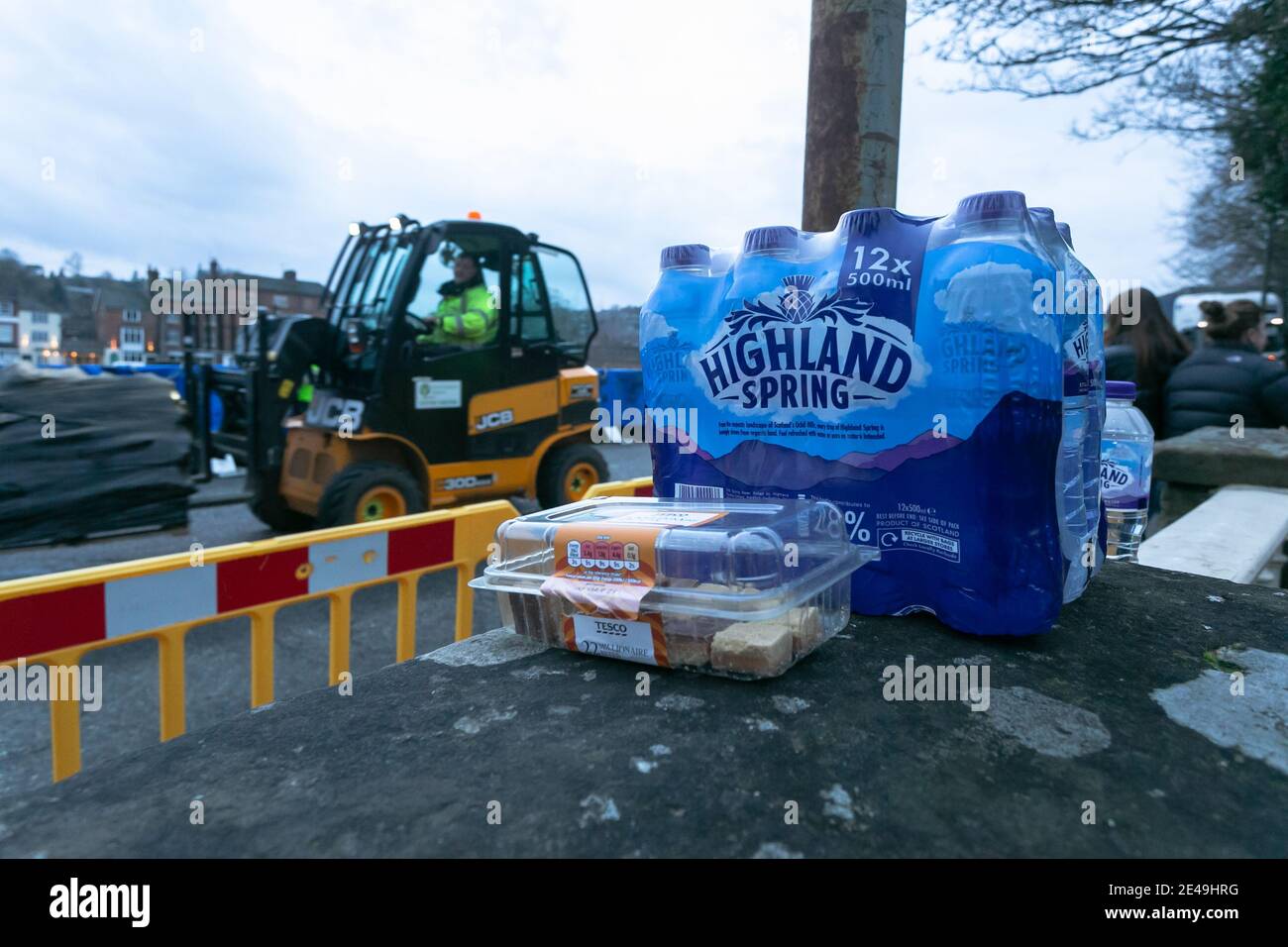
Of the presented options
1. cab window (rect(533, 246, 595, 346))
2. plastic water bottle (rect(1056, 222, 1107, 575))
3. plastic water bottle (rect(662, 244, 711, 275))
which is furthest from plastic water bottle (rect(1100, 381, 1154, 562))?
cab window (rect(533, 246, 595, 346))

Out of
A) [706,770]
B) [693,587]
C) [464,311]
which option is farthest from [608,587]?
[464,311]

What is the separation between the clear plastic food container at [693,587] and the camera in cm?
156

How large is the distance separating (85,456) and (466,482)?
304 cm

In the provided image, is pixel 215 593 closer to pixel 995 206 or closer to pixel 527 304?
pixel 995 206

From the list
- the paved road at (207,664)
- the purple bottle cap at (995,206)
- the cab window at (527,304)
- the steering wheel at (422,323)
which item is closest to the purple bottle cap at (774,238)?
the purple bottle cap at (995,206)

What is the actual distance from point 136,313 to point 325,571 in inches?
3338

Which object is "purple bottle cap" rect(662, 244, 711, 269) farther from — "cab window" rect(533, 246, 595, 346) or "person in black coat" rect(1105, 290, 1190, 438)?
"cab window" rect(533, 246, 595, 346)

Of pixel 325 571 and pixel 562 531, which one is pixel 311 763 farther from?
pixel 325 571

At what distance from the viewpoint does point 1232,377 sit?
5.55 meters

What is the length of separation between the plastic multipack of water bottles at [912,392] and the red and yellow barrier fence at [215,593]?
135 centimetres

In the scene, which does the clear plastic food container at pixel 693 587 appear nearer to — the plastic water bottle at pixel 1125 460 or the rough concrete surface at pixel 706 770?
the rough concrete surface at pixel 706 770

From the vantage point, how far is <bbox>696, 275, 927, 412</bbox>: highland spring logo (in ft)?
6.04
